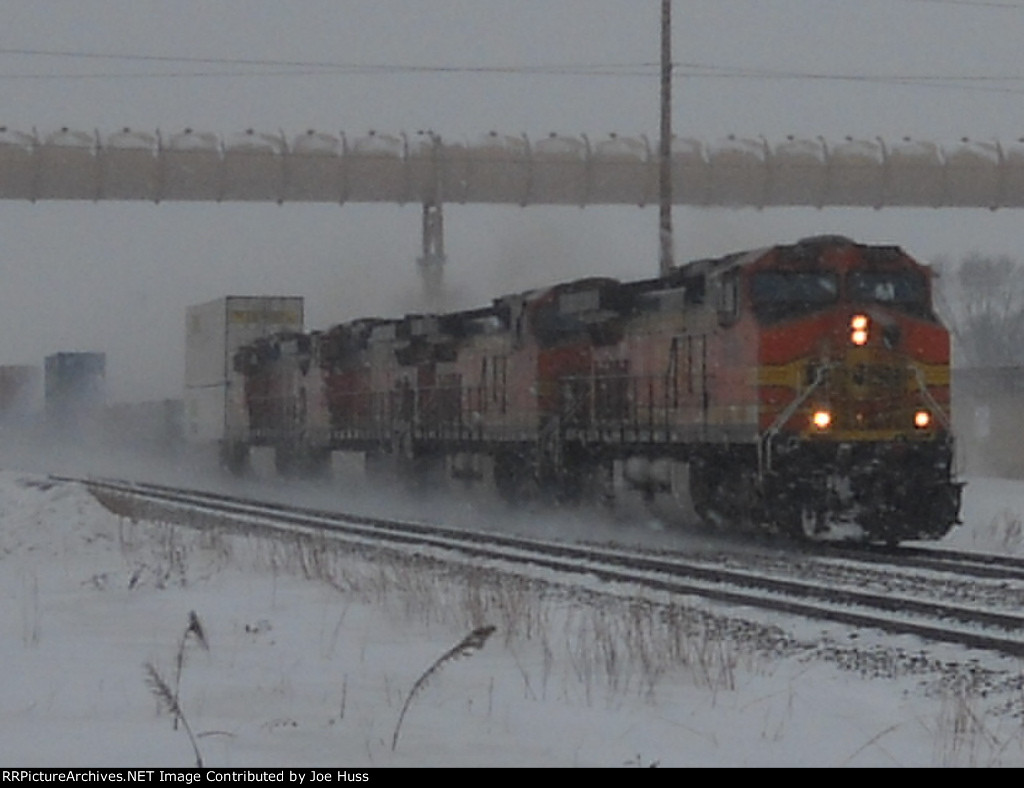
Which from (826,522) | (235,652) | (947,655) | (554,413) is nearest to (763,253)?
(826,522)

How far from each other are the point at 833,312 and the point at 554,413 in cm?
626

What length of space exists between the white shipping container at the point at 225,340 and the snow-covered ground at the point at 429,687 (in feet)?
83.1

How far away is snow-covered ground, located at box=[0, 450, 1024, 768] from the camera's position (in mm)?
7852

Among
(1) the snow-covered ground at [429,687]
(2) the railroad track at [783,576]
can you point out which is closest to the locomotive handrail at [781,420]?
(2) the railroad track at [783,576]

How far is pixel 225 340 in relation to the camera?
1607 inches

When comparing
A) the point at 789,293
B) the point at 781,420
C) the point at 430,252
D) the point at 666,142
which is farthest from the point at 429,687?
the point at 430,252

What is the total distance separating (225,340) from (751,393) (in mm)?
23848

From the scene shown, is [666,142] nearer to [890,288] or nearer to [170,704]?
[890,288]

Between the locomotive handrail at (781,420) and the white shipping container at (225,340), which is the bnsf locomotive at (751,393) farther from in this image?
the white shipping container at (225,340)

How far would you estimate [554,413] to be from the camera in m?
24.6

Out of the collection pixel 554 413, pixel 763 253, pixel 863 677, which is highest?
pixel 763 253

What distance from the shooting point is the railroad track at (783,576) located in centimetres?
1237
